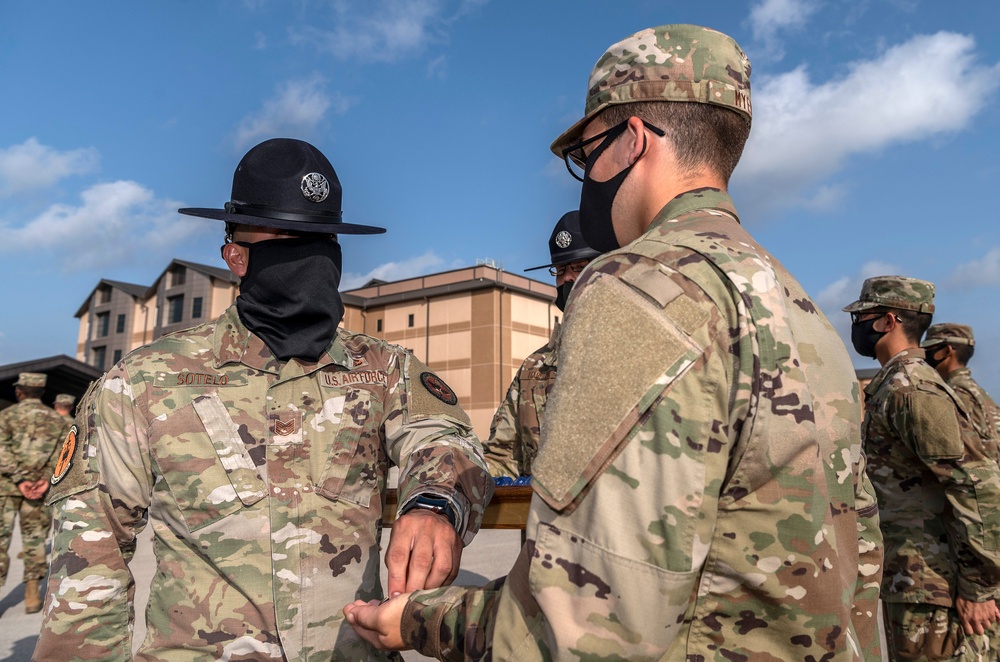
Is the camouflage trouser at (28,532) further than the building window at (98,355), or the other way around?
the building window at (98,355)

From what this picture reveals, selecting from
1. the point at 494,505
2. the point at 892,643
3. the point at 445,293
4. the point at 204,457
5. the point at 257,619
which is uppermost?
the point at 445,293

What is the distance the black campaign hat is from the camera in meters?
2.41

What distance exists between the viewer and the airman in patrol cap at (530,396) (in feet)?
15.2

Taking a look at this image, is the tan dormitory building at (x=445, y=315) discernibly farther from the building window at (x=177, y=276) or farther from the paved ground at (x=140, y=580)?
the paved ground at (x=140, y=580)

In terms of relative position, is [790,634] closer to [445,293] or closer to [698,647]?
[698,647]

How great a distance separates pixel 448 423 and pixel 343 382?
37 cm

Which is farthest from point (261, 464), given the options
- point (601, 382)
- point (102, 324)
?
point (102, 324)

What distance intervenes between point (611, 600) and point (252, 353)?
1629mm

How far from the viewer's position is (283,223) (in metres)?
2.38

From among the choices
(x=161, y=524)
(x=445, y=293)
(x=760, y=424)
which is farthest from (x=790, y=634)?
(x=445, y=293)

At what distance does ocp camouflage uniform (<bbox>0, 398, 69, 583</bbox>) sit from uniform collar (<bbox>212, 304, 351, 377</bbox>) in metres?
7.62

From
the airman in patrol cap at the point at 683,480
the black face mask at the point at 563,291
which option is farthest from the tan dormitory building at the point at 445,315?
the airman in patrol cap at the point at 683,480

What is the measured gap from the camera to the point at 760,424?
125cm

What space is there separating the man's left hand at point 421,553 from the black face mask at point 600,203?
780mm
